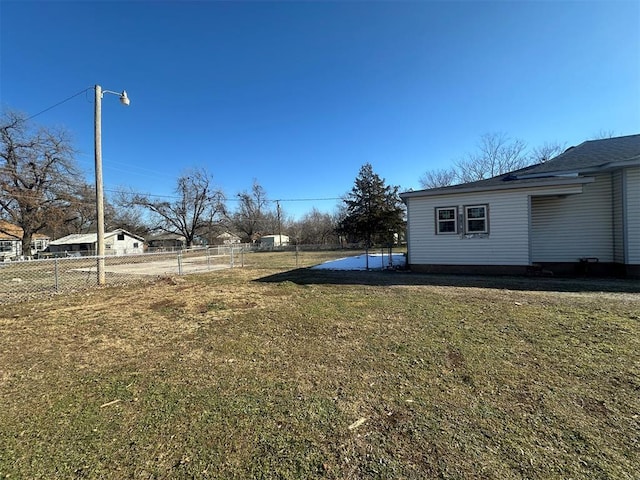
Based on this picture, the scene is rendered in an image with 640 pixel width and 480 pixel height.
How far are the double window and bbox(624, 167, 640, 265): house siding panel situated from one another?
3.53 metres

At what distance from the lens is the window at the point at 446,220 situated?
34.2ft

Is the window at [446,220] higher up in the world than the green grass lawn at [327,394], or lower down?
higher up

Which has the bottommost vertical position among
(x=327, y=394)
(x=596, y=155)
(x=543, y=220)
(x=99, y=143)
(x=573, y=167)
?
(x=327, y=394)

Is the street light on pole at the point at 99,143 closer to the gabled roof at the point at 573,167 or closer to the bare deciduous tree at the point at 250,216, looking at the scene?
the gabled roof at the point at 573,167

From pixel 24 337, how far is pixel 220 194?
43.0m

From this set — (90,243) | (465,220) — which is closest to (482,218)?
(465,220)

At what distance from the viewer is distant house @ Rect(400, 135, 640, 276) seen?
888 centimetres

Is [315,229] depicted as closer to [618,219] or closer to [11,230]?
[11,230]

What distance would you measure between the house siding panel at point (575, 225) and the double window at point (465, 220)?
1.73m

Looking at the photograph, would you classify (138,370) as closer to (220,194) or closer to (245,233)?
(220,194)

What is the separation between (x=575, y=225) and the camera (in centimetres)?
968

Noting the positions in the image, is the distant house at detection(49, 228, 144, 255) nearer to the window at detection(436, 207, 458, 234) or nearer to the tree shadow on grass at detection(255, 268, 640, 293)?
the tree shadow on grass at detection(255, 268, 640, 293)

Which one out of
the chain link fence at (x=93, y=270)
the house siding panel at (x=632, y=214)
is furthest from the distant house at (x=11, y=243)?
the house siding panel at (x=632, y=214)

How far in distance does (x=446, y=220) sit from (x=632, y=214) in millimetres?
4884
